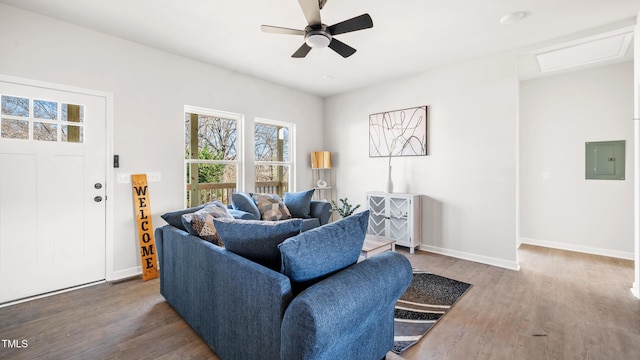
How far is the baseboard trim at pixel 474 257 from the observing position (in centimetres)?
327

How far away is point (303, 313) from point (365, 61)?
11.2 feet

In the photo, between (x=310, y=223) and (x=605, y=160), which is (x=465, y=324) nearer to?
(x=310, y=223)

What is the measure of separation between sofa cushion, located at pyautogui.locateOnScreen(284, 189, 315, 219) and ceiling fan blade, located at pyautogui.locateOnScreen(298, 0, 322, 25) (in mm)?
2327

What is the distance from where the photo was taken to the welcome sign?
10.0ft

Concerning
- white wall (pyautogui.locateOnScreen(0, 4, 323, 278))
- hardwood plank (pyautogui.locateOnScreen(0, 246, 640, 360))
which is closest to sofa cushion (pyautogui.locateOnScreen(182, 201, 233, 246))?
hardwood plank (pyautogui.locateOnScreen(0, 246, 640, 360))

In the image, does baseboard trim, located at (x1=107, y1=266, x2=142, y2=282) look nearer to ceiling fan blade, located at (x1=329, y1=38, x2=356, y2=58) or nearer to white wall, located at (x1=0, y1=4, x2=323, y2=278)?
white wall, located at (x1=0, y1=4, x2=323, y2=278)

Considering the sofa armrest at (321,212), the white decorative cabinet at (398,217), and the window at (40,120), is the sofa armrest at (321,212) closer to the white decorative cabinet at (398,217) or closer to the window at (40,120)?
the white decorative cabinet at (398,217)

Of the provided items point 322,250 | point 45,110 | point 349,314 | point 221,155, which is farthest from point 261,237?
point 221,155

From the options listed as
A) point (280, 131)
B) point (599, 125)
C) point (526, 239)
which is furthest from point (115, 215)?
point (599, 125)

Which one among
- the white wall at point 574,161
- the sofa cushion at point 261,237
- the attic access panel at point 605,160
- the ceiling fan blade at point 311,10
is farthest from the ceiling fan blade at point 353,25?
the attic access panel at point 605,160

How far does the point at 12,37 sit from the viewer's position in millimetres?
2428

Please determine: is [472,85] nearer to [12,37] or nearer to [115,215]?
[115,215]

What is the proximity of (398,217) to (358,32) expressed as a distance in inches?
98.8

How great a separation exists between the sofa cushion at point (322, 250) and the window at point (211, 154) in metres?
2.94
